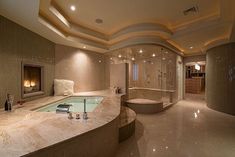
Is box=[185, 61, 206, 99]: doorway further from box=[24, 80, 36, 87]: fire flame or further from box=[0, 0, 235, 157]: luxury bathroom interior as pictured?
box=[24, 80, 36, 87]: fire flame

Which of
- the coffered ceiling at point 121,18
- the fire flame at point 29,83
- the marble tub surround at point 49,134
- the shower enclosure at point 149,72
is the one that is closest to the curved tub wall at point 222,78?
the coffered ceiling at point 121,18

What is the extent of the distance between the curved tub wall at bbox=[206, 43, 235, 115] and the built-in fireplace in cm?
623

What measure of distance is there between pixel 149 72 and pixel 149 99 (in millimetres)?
1243

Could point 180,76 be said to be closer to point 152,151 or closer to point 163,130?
point 163,130

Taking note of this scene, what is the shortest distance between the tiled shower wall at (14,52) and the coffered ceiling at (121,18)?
0.58 feet

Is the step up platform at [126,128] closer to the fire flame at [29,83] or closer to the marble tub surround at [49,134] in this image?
the marble tub surround at [49,134]

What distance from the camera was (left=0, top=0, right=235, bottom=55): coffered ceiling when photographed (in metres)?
2.46

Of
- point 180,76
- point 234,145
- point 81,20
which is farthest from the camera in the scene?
point 180,76

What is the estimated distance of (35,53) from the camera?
3244 millimetres

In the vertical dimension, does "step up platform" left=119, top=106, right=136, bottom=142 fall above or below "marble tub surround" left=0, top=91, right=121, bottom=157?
below

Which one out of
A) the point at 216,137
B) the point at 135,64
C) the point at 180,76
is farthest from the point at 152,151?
the point at 180,76

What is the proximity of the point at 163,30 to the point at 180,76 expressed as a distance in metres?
4.13

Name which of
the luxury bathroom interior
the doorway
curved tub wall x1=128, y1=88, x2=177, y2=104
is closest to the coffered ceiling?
the luxury bathroom interior

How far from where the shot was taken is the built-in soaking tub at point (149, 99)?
4.64m
